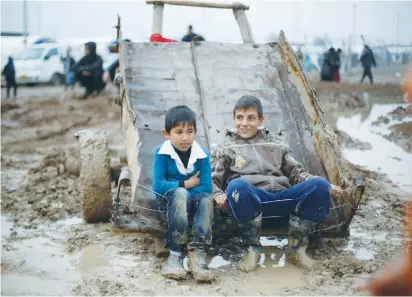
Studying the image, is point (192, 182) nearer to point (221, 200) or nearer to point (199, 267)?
point (221, 200)

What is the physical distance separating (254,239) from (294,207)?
1.25ft

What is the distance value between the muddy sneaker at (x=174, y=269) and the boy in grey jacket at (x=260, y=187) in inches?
18.1

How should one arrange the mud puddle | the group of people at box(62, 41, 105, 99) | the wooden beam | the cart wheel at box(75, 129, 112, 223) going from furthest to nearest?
1. the group of people at box(62, 41, 105, 99)
2. the wooden beam
3. the cart wheel at box(75, 129, 112, 223)
4. the mud puddle

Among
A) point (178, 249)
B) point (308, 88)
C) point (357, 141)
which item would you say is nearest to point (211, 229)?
point (178, 249)

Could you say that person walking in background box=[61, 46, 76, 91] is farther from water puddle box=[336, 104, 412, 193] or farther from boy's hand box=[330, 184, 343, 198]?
boy's hand box=[330, 184, 343, 198]

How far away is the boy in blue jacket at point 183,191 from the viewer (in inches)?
171

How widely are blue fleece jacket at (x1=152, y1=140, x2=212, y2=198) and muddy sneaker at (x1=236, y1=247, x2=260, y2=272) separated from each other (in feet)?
1.75

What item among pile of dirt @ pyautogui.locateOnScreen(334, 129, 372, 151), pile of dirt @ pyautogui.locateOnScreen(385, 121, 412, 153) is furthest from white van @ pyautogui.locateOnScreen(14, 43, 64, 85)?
pile of dirt @ pyautogui.locateOnScreen(334, 129, 372, 151)

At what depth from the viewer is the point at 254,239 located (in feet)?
14.7

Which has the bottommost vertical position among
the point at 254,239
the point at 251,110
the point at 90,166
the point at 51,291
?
the point at 51,291

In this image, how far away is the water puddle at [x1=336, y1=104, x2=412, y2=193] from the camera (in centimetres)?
793

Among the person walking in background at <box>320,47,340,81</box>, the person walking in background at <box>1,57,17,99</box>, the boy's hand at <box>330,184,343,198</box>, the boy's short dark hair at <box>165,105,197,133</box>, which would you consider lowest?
the boy's hand at <box>330,184,343,198</box>

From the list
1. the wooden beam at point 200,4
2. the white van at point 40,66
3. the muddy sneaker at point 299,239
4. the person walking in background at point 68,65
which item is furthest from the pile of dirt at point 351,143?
the white van at point 40,66

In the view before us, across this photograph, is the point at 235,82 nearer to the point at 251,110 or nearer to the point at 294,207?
the point at 251,110
